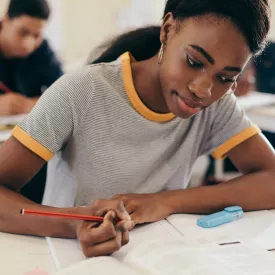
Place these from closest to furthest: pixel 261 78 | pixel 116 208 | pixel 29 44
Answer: pixel 116 208 < pixel 29 44 < pixel 261 78

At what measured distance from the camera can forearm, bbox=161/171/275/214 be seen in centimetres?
96

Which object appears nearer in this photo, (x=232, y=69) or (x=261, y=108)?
(x=232, y=69)

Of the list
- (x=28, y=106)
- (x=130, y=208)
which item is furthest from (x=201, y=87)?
(x=28, y=106)

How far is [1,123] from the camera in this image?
5.89ft

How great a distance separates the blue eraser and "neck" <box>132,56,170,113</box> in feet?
0.98

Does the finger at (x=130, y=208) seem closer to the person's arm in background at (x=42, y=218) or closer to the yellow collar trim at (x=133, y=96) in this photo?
the person's arm in background at (x=42, y=218)

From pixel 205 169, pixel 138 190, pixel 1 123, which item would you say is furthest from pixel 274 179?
pixel 205 169

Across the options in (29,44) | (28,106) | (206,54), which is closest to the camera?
(206,54)

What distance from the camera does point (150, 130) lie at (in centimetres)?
108

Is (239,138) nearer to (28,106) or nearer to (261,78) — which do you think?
(28,106)


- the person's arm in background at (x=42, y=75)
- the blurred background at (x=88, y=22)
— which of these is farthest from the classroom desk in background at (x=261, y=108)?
the person's arm in background at (x=42, y=75)

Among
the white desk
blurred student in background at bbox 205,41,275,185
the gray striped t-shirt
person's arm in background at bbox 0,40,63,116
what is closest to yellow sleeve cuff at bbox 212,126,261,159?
the gray striped t-shirt

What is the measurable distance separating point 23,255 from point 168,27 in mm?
543

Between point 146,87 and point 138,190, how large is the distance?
0.25 meters
